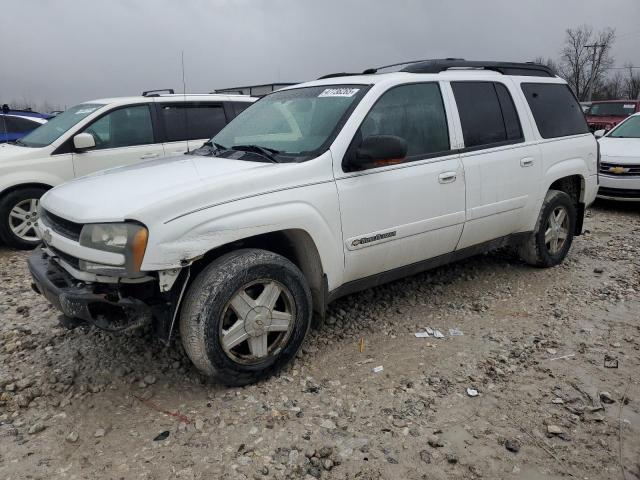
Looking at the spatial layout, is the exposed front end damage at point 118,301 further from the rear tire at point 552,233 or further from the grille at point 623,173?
the grille at point 623,173

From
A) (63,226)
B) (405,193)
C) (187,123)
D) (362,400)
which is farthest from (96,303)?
(187,123)

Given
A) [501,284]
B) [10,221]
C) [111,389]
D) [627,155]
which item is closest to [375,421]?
[111,389]

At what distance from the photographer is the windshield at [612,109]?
15625mm

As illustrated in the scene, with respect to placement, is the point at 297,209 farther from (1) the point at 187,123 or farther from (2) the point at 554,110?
(1) the point at 187,123

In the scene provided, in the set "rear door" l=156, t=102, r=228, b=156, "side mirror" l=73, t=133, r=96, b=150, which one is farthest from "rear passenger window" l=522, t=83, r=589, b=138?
"side mirror" l=73, t=133, r=96, b=150

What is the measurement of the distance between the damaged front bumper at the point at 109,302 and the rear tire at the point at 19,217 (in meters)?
3.53

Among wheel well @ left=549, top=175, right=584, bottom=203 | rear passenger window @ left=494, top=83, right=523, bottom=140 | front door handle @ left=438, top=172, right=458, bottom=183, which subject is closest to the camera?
front door handle @ left=438, top=172, right=458, bottom=183

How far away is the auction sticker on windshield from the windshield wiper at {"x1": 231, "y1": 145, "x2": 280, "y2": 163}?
0.63 metres

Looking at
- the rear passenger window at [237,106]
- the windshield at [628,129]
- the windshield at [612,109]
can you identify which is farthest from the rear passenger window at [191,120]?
the windshield at [612,109]

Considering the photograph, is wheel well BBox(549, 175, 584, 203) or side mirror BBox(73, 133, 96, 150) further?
side mirror BBox(73, 133, 96, 150)

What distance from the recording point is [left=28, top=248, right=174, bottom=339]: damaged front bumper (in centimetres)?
263

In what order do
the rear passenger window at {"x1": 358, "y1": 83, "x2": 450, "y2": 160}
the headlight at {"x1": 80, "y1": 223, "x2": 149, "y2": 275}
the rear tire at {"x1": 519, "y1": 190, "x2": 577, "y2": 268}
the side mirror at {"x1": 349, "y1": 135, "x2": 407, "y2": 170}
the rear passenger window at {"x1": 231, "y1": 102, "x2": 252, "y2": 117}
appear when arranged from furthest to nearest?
the rear passenger window at {"x1": 231, "y1": 102, "x2": 252, "y2": 117} → the rear tire at {"x1": 519, "y1": 190, "x2": 577, "y2": 268} → the rear passenger window at {"x1": 358, "y1": 83, "x2": 450, "y2": 160} → the side mirror at {"x1": 349, "y1": 135, "x2": 407, "y2": 170} → the headlight at {"x1": 80, "y1": 223, "x2": 149, "y2": 275}

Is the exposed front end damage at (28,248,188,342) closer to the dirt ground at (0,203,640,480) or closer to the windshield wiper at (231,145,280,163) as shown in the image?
the dirt ground at (0,203,640,480)

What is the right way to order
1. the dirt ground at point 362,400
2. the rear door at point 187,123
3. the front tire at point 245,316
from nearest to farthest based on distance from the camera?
1. the dirt ground at point 362,400
2. the front tire at point 245,316
3. the rear door at point 187,123
